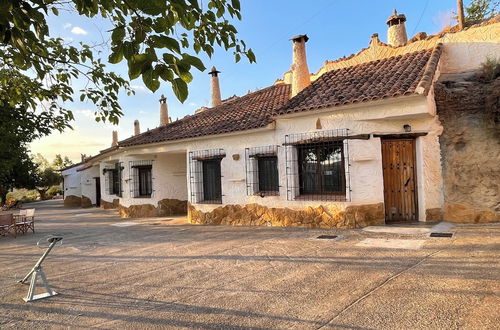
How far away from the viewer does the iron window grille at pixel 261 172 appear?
9.31m

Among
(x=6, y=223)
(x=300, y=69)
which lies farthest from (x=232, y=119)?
(x=6, y=223)

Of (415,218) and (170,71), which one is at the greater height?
(170,71)

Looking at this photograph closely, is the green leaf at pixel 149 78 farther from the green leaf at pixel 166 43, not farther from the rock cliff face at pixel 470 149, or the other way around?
the rock cliff face at pixel 470 149

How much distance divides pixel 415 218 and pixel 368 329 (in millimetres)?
5822

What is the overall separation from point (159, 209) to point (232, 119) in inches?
200

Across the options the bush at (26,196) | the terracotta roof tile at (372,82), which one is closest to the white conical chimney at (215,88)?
the terracotta roof tile at (372,82)

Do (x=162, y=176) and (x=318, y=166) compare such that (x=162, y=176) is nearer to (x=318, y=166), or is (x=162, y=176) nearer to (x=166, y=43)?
(x=318, y=166)

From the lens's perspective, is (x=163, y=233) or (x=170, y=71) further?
(x=163, y=233)

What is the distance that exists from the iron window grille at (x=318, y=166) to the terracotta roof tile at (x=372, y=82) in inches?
31.2

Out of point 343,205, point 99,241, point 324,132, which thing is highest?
point 324,132

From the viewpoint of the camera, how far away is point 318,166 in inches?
338

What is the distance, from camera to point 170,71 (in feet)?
6.02

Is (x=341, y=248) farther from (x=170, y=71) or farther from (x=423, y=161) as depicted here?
(x=170, y=71)

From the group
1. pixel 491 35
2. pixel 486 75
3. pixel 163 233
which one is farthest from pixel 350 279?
pixel 491 35
